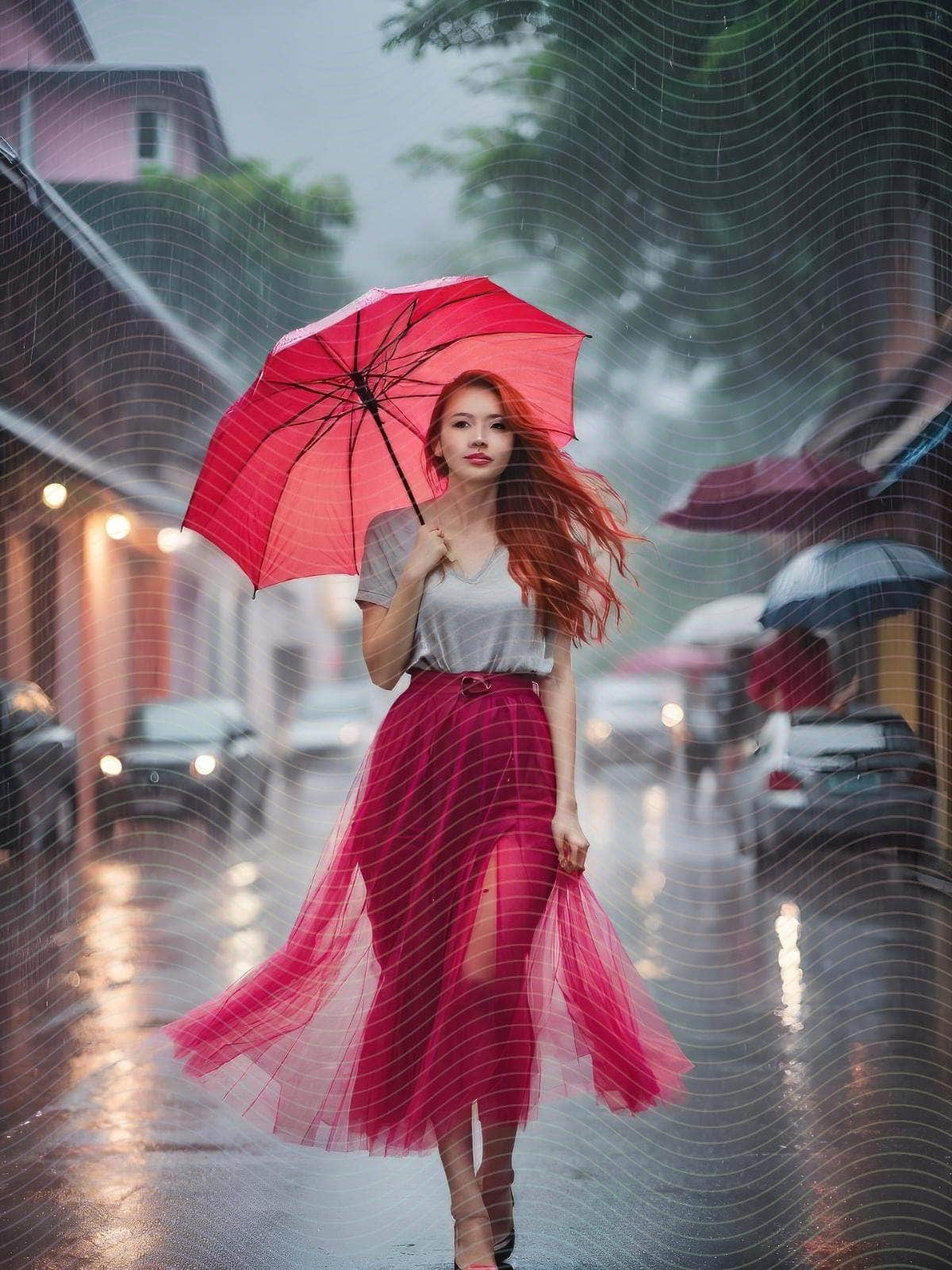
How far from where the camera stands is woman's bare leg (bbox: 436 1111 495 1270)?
218 cm

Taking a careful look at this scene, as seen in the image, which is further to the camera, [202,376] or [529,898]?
[202,376]

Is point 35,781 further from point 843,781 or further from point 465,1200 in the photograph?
point 465,1200

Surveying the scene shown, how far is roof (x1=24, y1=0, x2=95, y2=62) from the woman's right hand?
1764mm

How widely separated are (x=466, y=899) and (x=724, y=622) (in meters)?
7.53

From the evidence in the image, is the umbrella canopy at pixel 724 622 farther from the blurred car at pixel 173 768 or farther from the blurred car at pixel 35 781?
the blurred car at pixel 35 781

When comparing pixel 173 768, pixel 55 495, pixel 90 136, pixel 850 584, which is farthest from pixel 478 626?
pixel 173 768

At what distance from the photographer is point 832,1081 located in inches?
133

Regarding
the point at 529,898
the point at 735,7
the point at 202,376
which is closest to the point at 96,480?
the point at 202,376

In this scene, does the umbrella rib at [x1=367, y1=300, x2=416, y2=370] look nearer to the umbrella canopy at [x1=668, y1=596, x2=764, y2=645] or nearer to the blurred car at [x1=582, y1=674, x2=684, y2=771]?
the umbrella canopy at [x1=668, y1=596, x2=764, y2=645]

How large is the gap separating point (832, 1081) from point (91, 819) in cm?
560

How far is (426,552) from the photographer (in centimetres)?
227

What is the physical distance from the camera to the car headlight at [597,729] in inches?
444

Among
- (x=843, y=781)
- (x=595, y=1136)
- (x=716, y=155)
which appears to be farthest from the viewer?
(x=843, y=781)

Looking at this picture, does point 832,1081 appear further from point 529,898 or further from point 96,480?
point 96,480
